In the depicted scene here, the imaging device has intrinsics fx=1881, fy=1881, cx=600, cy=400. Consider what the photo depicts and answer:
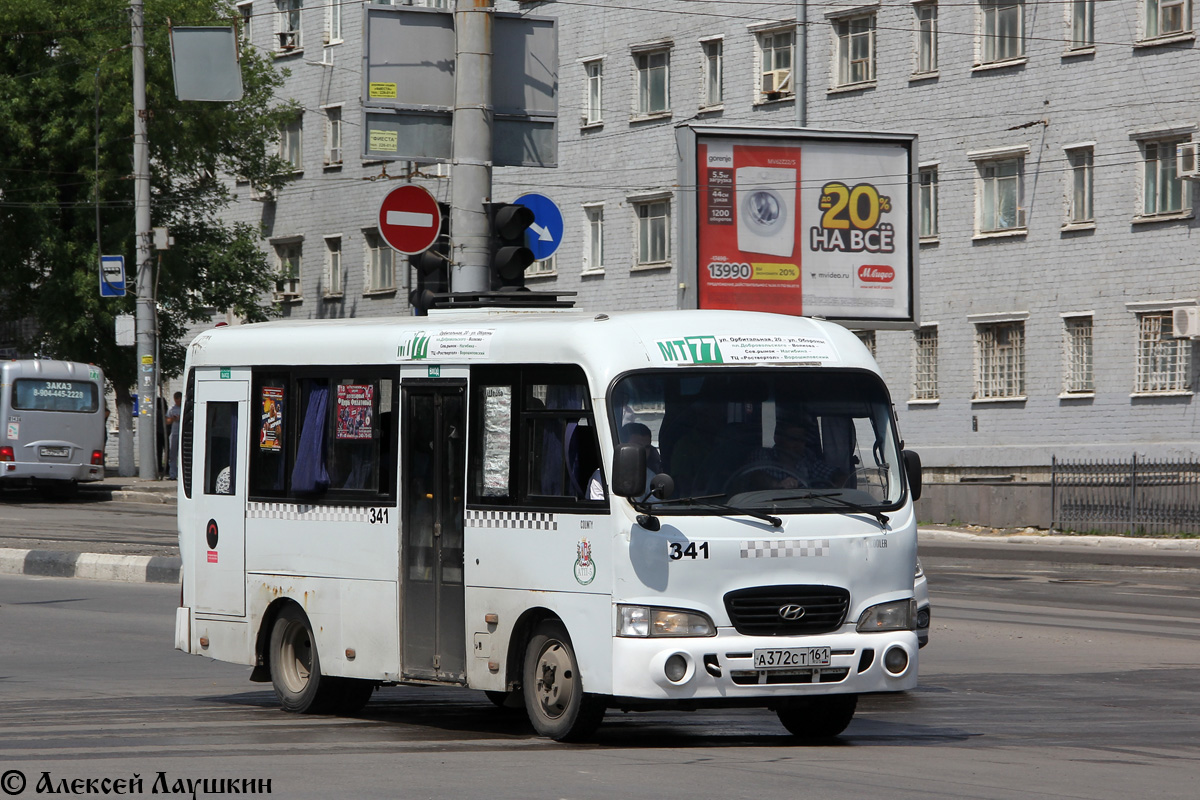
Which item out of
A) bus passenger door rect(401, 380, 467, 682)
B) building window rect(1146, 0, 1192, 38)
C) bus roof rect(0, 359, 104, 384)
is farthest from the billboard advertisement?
bus roof rect(0, 359, 104, 384)

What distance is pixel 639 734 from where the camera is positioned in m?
10.0

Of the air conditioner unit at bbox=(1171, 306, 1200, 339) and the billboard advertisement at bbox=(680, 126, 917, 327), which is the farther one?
the air conditioner unit at bbox=(1171, 306, 1200, 339)

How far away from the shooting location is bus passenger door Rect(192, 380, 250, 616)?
37.7 ft

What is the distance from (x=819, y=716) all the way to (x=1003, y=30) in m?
29.7

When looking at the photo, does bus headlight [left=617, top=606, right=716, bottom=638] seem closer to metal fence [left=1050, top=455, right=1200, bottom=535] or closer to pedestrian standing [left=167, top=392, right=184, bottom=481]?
metal fence [left=1050, top=455, right=1200, bottom=535]

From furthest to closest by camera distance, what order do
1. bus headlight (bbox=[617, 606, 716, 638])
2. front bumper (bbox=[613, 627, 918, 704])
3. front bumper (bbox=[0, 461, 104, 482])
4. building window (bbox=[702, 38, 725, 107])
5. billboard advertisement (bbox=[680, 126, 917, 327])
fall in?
building window (bbox=[702, 38, 725, 107])
front bumper (bbox=[0, 461, 104, 482])
billboard advertisement (bbox=[680, 126, 917, 327])
bus headlight (bbox=[617, 606, 716, 638])
front bumper (bbox=[613, 627, 918, 704])

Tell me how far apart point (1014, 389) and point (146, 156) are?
17845 millimetres

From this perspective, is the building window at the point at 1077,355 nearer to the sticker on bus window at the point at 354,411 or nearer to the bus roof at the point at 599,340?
the bus roof at the point at 599,340

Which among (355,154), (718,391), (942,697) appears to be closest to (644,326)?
(718,391)

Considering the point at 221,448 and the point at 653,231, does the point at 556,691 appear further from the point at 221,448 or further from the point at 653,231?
the point at 653,231

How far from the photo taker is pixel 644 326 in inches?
382

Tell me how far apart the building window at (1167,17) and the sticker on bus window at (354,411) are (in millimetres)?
26897

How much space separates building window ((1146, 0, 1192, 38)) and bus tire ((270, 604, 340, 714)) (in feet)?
89.4

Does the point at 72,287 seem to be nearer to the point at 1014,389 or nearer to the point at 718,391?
the point at 1014,389
